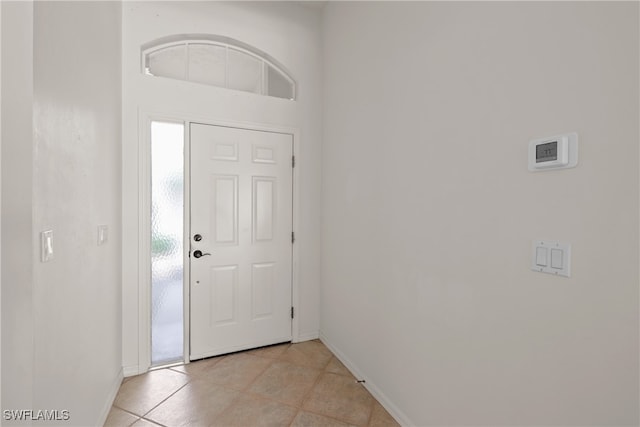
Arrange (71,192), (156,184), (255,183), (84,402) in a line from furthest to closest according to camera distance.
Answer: (255,183)
(156,184)
(84,402)
(71,192)

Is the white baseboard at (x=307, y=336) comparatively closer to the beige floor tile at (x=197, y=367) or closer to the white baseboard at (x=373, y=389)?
the white baseboard at (x=373, y=389)

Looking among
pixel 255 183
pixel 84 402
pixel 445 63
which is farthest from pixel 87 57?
pixel 445 63

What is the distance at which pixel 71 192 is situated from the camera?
134cm

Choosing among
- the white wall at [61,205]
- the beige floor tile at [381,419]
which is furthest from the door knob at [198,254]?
the beige floor tile at [381,419]

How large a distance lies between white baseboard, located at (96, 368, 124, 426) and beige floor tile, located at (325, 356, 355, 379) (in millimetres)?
1495

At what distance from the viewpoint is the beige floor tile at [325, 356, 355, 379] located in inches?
93.9

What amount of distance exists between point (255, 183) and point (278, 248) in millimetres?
648

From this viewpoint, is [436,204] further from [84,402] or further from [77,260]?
[84,402]

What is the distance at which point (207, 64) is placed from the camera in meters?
2.61

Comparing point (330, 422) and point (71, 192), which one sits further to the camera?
point (330, 422)

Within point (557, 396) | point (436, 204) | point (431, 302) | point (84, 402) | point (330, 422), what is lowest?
point (330, 422)

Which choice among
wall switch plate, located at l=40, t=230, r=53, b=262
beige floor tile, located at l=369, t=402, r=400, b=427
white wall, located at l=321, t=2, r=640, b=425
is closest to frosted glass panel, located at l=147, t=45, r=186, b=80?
white wall, located at l=321, t=2, r=640, b=425

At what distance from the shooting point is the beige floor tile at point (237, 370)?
2.24 meters

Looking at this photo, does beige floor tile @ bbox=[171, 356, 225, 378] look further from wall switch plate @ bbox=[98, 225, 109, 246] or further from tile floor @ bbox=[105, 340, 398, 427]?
wall switch plate @ bbox=[98, 225, 109, 246]
